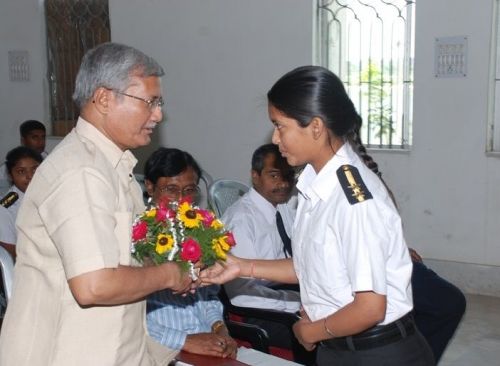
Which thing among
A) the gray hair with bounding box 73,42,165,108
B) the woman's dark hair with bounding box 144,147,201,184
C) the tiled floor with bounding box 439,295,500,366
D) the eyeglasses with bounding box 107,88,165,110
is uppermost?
the gray hair with bounding box 73,42,165,108

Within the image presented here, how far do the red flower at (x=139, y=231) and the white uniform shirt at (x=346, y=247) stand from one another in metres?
0.47

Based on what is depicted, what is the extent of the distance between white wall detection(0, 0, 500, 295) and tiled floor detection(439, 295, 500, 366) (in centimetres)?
27

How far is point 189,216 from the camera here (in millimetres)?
2195

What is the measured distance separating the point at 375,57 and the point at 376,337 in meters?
4.33

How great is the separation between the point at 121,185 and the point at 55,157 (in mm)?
195

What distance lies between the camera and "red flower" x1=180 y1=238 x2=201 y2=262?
6.82 ft

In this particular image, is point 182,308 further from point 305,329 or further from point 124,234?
point 124,234

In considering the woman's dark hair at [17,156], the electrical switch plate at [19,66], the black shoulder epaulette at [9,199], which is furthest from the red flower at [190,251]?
the electrical switch plate at [19,66]

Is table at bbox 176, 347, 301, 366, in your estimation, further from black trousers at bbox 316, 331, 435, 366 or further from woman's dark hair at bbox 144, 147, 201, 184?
woman's dark hair at bbox 144, 147, 201, 184

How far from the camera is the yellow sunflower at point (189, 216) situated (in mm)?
2174

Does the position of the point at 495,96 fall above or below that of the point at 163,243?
above

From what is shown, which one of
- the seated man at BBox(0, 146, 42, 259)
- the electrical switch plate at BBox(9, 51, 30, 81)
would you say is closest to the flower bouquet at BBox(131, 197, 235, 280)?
the seated man at BBox(0, 146, 42, 259)

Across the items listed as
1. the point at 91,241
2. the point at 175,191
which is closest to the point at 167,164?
the point at 175,191

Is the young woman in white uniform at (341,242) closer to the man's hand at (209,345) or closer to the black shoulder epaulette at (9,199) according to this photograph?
the man's hand at (209,345)
